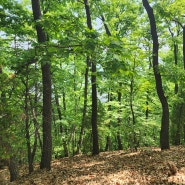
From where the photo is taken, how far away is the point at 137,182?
22.5 feet

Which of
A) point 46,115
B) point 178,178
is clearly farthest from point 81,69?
point 178,178

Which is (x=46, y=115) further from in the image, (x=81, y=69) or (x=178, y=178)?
(x=81, y=69)

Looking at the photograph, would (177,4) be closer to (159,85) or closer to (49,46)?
(159,85)

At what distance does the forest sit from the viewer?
612 centimetres

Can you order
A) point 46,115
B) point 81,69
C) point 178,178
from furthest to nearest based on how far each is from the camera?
1. point 81,69
2. point 46,115
3. point 178,178

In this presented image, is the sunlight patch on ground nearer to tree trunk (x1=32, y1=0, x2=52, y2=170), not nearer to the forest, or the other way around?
the forest

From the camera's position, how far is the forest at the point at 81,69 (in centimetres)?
612

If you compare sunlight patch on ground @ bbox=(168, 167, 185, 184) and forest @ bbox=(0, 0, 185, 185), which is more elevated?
forest @ bbox=(0, 0, 185, 185)

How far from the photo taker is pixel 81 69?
70.8 feet

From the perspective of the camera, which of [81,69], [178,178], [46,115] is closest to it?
[178,178]

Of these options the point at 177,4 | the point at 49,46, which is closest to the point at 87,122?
the point at 177,4

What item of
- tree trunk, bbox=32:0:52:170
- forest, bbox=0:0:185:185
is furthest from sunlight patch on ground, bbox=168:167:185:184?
tree trunk, bbox=32:0:52:170

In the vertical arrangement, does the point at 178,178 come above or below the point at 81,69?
below

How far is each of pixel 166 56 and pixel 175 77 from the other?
45.9 ft
